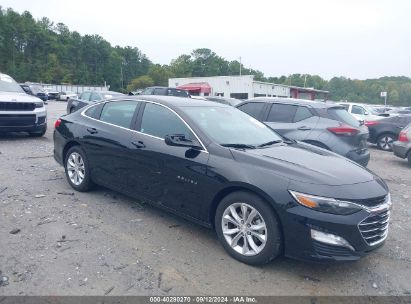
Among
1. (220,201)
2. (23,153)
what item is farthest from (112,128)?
(23,153)

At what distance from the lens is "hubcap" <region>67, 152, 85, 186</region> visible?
5.81 metres

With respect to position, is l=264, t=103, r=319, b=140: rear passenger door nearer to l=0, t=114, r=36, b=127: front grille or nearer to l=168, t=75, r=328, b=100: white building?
l=0, t=114, r=36, b=127: front grille

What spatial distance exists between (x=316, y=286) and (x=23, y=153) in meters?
7.39

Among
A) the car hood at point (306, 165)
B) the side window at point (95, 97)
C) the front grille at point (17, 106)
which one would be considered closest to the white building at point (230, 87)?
the side window at point (95, 97)

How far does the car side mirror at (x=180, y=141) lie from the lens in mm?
4312

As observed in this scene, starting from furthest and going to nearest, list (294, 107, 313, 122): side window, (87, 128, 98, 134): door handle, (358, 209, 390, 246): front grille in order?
1. (294, 107, 313, 122): side window
2. (87, 128, 98, 134): door handle
3. (358, 209, 390, 246): front grille

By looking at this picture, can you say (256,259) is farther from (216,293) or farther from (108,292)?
(108,292)

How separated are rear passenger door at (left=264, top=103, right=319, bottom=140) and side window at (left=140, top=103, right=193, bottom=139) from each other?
3288 millimetres

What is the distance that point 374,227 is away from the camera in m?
3.67

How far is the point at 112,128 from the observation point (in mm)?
5363

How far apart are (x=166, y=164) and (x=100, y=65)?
350 feet

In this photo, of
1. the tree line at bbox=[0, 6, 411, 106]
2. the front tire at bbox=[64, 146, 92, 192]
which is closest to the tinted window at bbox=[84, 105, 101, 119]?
the front tire at bbox=[64, 146, 92, 192]

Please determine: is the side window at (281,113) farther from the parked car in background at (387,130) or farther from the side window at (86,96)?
the side window at (86,96)

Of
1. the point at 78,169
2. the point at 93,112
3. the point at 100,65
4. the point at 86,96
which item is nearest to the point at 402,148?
the point at 93,112
